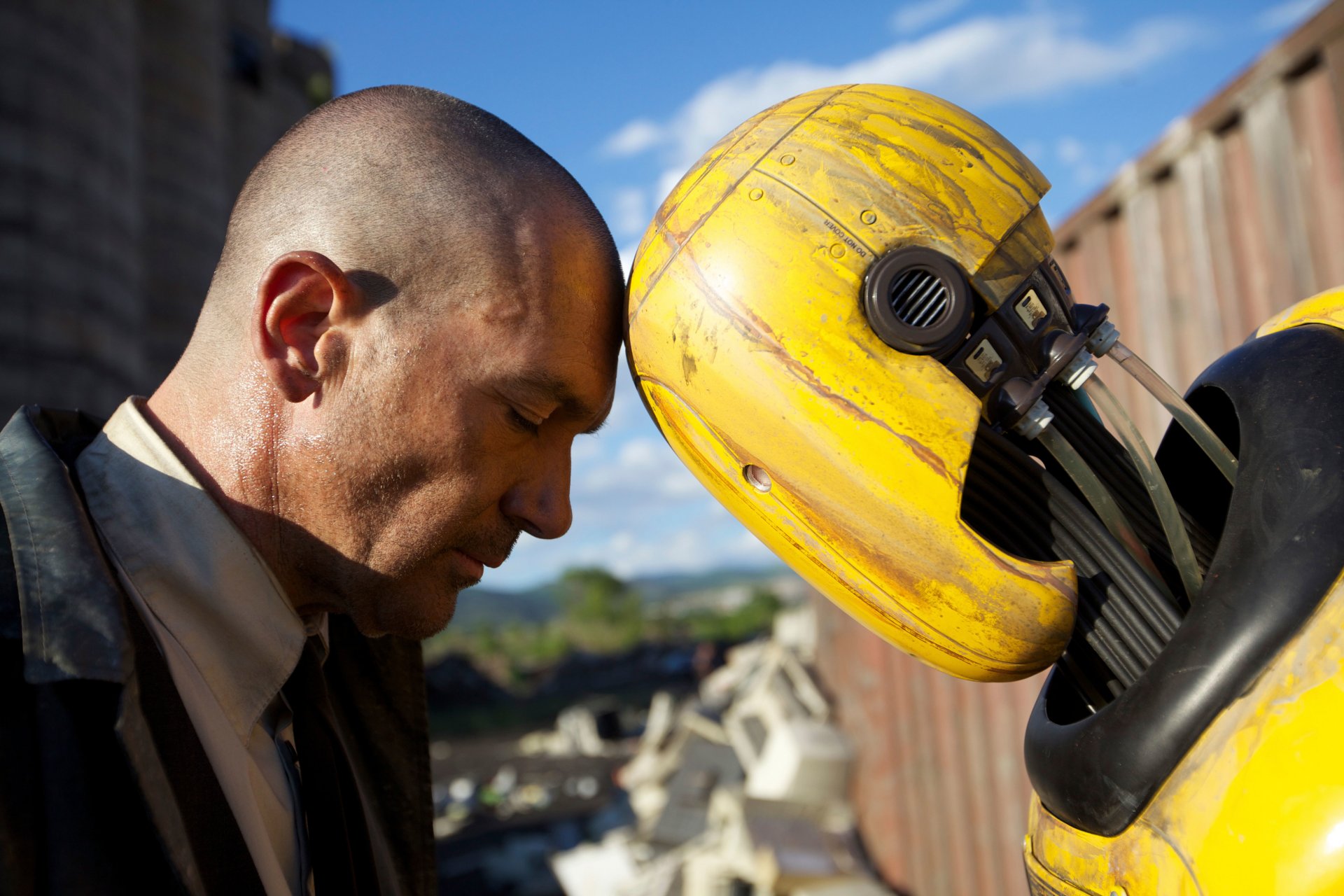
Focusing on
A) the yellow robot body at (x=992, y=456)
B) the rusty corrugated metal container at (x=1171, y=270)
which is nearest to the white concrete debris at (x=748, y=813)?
the rusty corrugated metal container at (x=1171, y=270)

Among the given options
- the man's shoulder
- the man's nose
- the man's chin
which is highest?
the man's shoulder

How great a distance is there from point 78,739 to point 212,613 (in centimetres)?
38

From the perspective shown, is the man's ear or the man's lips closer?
the man's ear

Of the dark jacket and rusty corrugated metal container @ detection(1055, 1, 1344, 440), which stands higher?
the dark jacket

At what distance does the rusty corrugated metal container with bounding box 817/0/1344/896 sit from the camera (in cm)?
277

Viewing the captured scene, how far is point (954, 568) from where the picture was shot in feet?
3.84

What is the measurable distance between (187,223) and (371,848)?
11296mm

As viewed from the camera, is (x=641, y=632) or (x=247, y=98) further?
(x=641, y=632)

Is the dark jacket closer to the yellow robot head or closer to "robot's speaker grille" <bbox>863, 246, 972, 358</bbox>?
the yellow robot head

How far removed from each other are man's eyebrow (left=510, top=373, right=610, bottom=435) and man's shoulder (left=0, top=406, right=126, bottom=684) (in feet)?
1.95

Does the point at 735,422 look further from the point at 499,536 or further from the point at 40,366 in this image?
the point at 40,366

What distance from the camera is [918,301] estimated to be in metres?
1.19

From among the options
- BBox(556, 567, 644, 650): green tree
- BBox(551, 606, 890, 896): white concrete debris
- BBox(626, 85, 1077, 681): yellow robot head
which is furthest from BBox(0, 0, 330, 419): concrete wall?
BBox(556, 567, 644, 650): green tree

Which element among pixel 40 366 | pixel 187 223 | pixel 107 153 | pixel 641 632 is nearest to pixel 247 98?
pixel 187 223
